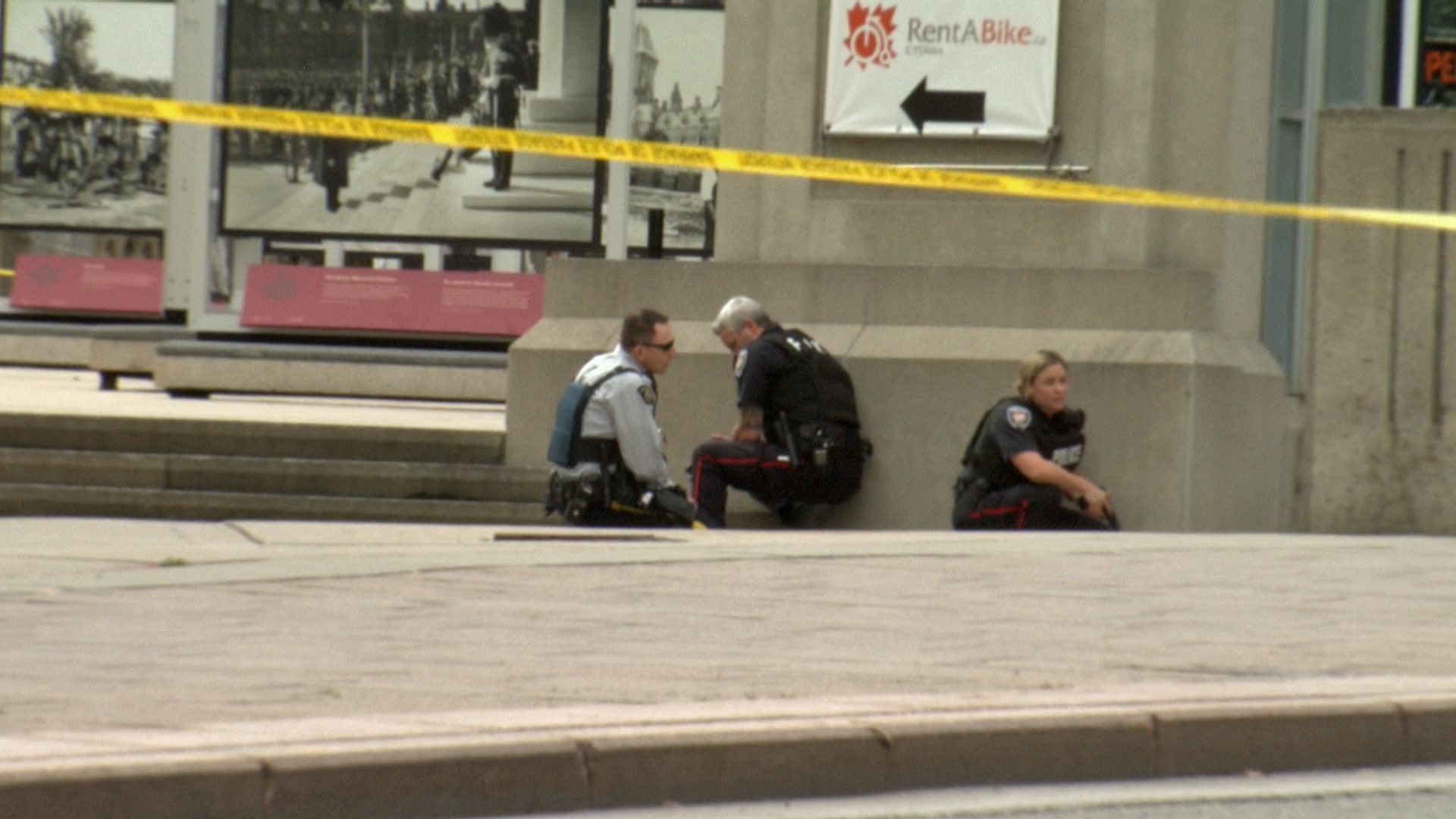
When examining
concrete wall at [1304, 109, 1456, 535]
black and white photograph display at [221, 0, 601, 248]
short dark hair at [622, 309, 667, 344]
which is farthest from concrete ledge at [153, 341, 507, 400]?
concrete wall at [1304, 109, 1456, 535]

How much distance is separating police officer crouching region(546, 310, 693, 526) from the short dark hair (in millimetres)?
243

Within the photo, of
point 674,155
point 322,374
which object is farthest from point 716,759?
point 322,374

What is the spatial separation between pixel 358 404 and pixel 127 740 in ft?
39.8

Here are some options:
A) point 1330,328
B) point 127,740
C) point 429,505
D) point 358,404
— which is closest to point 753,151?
point 429,505

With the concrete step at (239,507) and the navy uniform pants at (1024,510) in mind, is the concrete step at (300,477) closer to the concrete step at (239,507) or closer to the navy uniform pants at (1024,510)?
the concrete step at (239,507)

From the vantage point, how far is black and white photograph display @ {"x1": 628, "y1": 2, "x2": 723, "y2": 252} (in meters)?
18.3

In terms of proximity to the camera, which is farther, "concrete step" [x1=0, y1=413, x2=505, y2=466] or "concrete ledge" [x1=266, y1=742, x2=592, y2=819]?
"concrete step" [x1=0, y1=413, x2=505, y2=466]

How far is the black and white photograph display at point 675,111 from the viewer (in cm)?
1830

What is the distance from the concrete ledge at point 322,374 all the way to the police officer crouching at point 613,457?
6641 millimetres

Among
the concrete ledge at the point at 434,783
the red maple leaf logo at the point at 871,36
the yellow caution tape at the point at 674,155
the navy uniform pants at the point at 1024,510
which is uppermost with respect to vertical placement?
the red maple leaf logo at the point at 871,36

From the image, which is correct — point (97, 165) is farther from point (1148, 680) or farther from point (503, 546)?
point (1148, 680)

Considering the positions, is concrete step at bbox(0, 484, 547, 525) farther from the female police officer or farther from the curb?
the curb

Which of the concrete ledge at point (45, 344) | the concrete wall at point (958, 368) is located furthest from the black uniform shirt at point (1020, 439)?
the concrete ledge at point (45, 344)

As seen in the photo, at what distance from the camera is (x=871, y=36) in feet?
41.5
